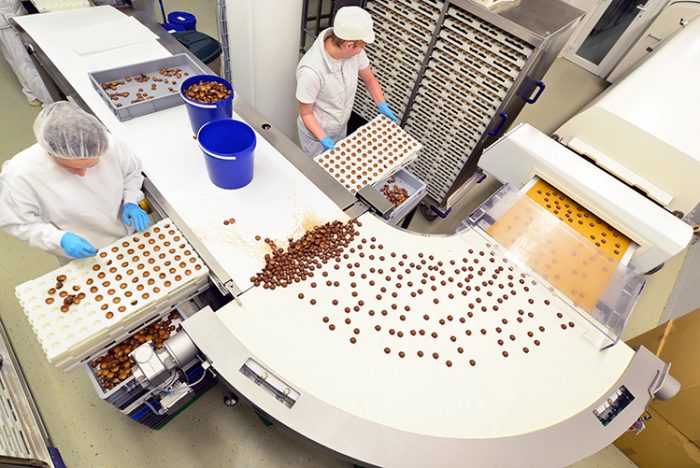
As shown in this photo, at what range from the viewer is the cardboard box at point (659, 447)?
6.03ft

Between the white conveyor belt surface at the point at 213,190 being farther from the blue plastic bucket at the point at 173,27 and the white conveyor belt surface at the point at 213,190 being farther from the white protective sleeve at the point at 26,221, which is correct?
the blue plastic bucket at the point at 173,27

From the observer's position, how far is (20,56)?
2758 mm

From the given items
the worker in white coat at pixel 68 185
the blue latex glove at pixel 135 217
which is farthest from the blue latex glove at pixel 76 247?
the blue latex glove at pixel 135 217

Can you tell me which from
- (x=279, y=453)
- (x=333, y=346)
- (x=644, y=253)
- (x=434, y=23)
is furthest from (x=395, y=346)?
(x=434, y=23)

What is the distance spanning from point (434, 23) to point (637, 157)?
4.44 ft

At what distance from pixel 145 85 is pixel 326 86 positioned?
38.2 inches

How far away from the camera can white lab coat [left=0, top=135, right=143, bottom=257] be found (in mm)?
1229

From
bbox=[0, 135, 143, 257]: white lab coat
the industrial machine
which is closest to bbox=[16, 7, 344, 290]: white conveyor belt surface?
bbox=[0, 135, 143, 257]: white lab coat

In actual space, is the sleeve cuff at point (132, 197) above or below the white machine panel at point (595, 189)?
below

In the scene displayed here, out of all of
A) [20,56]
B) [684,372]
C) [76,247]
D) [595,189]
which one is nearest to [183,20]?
[20,56]

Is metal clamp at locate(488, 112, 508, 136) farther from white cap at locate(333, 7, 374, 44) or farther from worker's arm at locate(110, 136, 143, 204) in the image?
worker's arm at locate(110, 136, 143, 204)

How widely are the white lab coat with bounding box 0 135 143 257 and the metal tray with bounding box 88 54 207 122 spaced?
0.42m

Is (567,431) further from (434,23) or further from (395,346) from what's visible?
(434,23)

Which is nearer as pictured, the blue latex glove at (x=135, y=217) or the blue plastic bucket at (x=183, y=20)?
the blue latex glove at (x=135, y=217)
